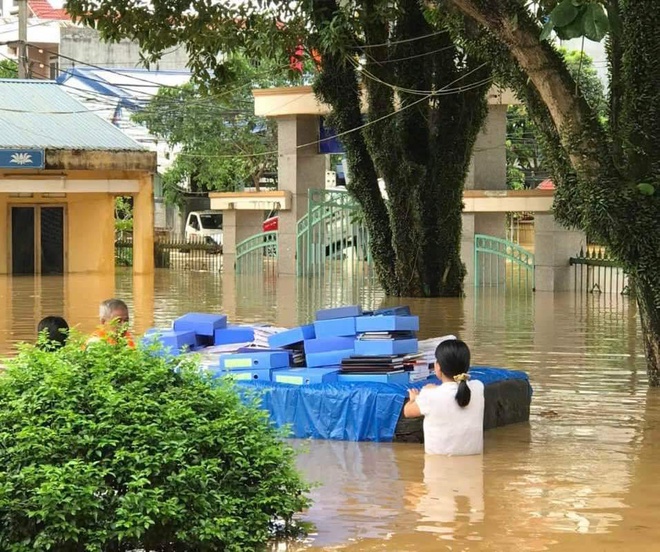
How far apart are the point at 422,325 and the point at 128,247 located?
94.2 ft

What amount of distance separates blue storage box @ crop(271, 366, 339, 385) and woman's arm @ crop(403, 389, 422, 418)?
853 millimetres

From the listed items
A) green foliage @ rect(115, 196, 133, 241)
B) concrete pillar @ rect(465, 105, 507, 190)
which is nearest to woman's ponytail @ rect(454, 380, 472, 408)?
concrete pillar @ rect(465, 105, 507, 190)

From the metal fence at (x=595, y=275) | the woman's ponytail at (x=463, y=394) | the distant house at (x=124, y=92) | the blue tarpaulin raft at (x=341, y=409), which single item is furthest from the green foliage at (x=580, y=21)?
the distant house at (x=124, y=92)

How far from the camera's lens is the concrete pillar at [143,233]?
3722cm

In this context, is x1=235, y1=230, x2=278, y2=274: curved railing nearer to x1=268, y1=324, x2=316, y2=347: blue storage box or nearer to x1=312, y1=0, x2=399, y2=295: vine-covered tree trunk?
x1=312, y1=0, x2=399, y2=295: vine-covered tree trunk

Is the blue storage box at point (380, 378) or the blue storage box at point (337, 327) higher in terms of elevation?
the blue storage box at point (337, 327)

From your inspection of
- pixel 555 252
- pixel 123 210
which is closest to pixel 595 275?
pixel 555 252

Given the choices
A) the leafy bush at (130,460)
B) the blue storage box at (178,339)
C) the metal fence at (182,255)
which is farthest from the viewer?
the metal fence at (182,255)

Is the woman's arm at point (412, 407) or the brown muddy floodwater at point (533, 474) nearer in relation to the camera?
the brown muddy floodwater at point (533, 474)

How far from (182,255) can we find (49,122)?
497 inches

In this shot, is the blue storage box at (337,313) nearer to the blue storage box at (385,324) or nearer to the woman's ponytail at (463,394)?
the blue storage box at (385,324)

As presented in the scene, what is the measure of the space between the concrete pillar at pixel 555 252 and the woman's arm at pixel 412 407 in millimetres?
20647

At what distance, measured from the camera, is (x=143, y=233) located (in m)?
37.4

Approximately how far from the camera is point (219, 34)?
1852 centimetres
